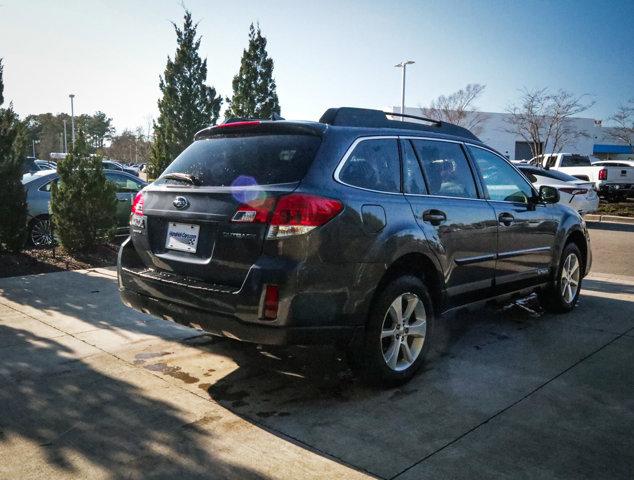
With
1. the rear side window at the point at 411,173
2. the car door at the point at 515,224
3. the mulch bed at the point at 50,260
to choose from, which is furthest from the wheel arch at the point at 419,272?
the mulch bed at the point at 50,260

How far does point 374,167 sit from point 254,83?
43.3ft

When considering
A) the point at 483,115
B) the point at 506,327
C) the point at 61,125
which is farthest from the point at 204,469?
the point at 61,125

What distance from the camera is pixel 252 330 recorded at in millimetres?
3170

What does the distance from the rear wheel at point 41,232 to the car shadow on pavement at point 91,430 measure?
21.3ft

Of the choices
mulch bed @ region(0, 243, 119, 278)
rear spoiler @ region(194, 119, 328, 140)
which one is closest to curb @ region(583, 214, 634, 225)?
mulch bed @ region(0, 243, 119, 278)

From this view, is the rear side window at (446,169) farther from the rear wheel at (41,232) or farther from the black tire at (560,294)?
the rear wheel at (41,232)

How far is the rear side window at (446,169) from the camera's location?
13.6 ft

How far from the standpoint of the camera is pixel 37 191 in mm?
9836

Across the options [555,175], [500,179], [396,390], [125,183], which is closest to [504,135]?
[555,175]

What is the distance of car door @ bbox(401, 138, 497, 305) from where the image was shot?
3957 millimetres

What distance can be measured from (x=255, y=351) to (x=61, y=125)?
10935cm

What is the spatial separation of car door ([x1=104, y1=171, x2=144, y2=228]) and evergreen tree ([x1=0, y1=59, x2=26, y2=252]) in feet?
7.39

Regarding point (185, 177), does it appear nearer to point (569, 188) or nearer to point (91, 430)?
point (91, 430)

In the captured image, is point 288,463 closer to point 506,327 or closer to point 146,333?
point 146,333
